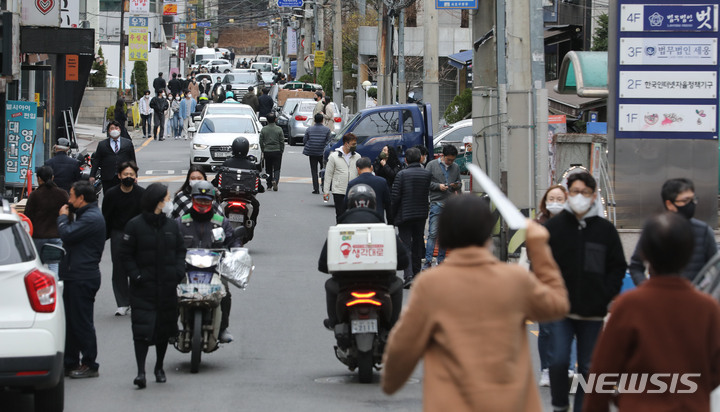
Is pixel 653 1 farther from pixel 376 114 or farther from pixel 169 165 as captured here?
pixel 169 165

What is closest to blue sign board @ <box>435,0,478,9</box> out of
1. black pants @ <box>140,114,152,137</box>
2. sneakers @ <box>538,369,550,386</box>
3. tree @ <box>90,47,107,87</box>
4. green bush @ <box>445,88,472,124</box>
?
sneakers @ <box>538,369,550,386</box>

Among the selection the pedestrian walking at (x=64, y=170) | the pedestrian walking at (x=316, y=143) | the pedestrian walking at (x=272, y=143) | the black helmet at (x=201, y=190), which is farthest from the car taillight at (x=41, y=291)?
the pedestrian walking at (x=316, y=143)

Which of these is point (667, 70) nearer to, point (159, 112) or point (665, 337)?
point (665, 337)

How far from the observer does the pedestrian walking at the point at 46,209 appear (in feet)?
38.2

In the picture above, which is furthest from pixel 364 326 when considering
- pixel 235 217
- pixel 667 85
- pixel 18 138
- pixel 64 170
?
pixel 18 138

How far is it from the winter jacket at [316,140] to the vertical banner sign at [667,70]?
35.1 feet

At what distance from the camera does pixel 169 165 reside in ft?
98.5

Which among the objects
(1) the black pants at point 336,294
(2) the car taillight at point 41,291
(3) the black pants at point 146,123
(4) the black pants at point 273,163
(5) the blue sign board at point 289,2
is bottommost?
(1) the black pants at point 336,294

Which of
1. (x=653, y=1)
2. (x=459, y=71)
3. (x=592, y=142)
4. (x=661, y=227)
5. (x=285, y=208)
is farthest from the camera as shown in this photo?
(x=459, y=71)

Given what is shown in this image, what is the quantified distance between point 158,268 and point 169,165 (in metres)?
21.4

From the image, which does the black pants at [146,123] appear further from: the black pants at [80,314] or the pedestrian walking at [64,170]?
the black pants at [80,314]

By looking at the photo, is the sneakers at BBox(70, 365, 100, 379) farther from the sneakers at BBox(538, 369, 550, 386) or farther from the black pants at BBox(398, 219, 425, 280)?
the black pants at BBox(398, 219, 425, 280)

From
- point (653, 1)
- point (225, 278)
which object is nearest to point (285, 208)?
point (653, 1)

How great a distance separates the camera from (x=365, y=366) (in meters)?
9.41
